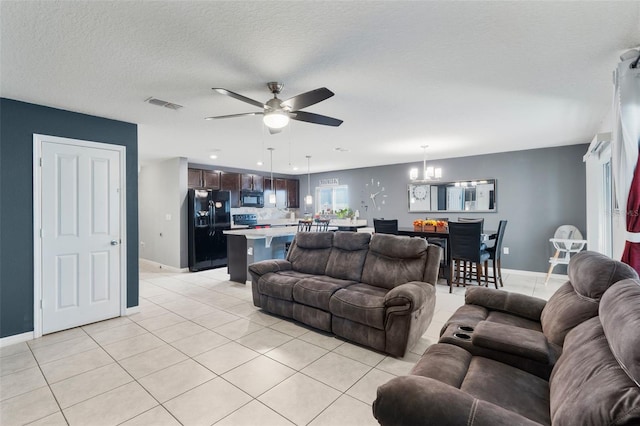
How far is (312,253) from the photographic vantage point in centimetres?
401

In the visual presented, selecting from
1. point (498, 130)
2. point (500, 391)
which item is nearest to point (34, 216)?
point (500, 391)

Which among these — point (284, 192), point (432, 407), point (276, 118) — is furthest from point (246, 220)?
point (432, 407)

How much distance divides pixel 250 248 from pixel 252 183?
330 cm

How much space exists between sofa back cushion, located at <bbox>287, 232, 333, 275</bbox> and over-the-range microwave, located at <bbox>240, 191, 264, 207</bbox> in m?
4.03

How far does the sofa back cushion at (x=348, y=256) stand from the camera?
11.6 feet

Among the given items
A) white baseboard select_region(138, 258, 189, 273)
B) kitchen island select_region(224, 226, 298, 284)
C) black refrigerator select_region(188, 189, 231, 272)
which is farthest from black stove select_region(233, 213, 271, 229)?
kitchen island select_region(224, 226, 298, 284)

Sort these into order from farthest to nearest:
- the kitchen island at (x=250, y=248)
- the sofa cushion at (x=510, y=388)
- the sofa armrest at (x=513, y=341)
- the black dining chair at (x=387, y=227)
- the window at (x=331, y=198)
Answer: the window at (x=331, y=198), the black dining chair at (x=387, y=227), the kitchen island at (x=250, y=248), the sofa armrest at (x=513, y=341), the sofa cushion at (x=510, y=388)

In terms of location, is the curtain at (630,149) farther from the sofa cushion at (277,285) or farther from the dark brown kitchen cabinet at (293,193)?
the dark brown kitchen cabinet at (293,193)

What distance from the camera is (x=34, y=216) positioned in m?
3.14

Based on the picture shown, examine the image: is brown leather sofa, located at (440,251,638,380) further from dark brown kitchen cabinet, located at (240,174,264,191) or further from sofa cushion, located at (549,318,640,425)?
dark brown kitchen cabinet, located at (240,174,264,191)

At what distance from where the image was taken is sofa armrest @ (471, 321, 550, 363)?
1.52m

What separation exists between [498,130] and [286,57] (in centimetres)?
355

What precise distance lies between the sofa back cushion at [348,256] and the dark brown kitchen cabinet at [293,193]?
5593 millimetres

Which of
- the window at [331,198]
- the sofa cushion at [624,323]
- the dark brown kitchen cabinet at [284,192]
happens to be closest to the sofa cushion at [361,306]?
the sofa cushion at [624,323]
